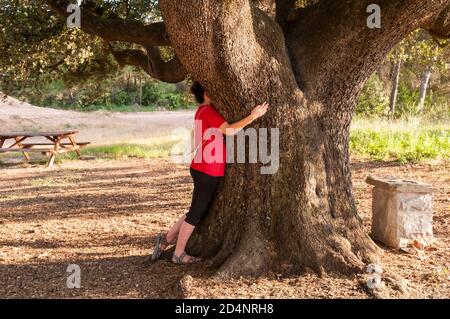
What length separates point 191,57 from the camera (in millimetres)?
4539

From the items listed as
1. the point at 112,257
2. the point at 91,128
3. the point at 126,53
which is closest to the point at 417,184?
the point at 112,257

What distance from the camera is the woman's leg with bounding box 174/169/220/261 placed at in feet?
16.4

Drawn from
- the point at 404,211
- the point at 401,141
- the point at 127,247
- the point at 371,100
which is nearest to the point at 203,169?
the point at 127,247

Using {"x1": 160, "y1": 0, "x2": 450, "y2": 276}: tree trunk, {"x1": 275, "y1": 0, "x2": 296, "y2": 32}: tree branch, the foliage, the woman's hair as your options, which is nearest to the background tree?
{"x1": 160, "y1": 0, "x2": 450, "y2": 276}: tree trunk

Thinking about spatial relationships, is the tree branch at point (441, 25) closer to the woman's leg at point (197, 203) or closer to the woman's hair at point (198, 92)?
the woman's hair at point (198, 92)

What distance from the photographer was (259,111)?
4.69 meters

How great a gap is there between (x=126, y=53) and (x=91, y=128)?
19635mm

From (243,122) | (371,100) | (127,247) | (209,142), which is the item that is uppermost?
(371,100)

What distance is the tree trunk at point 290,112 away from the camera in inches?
179

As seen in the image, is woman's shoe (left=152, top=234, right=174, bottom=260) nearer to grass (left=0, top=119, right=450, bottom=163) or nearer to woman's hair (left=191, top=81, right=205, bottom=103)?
woman's hair (left=191, top=81, right=205, bottom=103)

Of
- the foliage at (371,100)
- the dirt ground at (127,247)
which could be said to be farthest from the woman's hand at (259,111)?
the foliage at (371,100)

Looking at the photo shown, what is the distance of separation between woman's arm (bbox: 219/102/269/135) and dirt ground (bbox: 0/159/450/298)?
1.29 metres

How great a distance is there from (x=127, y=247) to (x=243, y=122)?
2302 millimetres

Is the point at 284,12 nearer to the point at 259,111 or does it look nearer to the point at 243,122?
the point at 259,111
